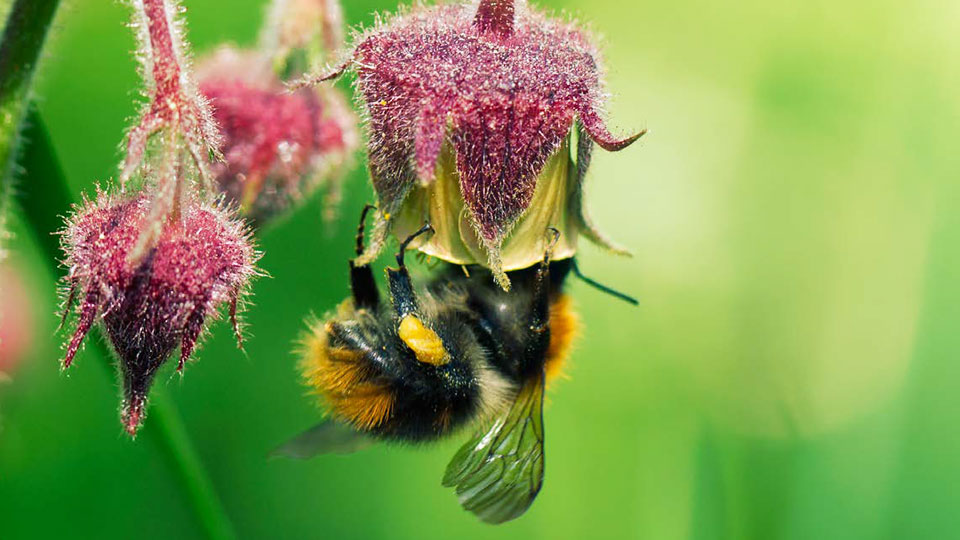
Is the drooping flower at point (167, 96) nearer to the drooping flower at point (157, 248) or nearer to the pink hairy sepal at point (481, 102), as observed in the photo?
the drooping flower at point (157, 248)

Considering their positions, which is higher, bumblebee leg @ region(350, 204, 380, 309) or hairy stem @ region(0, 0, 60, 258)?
hairy stem @ region(0, 0, 60, 258)

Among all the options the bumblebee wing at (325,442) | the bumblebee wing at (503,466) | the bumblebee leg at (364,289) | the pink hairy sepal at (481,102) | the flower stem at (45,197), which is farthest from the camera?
the bumblebee wing at (325,442)

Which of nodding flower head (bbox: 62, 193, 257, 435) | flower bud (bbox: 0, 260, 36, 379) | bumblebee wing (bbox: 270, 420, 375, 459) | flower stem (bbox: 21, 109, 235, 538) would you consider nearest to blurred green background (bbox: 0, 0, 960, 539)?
flower bud (bbox: 0, 260, 36, 379)

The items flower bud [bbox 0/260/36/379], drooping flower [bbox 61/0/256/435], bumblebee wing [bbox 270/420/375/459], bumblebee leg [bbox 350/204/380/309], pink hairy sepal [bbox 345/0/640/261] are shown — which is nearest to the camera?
drooping flower [bbox 61/0/256/435]

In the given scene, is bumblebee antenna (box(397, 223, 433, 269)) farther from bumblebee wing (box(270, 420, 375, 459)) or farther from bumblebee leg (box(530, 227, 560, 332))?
bumblebee wing (box(270, 420, 375, 459))

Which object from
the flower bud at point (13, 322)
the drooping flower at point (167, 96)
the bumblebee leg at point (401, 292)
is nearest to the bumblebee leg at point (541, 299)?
the bumblebee leg at point (401, 292)

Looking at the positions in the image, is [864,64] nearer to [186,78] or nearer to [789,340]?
[789,340]

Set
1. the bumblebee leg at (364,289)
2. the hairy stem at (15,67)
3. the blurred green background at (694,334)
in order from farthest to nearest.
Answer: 1. the blurred green background at (694,334)
2. the bumblebee leg at (364,289)
3. the hairy stem at (15,67)
